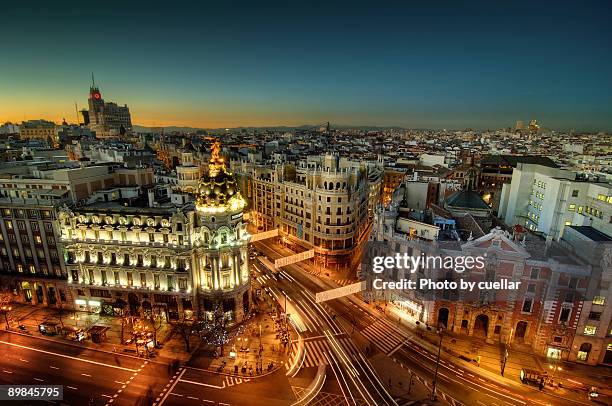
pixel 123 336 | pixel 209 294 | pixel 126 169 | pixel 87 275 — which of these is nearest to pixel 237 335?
pixel 209 294

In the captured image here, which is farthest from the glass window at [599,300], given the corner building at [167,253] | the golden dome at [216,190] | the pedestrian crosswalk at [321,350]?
the golden dome at [216,190]

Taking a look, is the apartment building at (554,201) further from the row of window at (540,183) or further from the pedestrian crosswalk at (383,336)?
the pedestrian crosswalk at (383,336)

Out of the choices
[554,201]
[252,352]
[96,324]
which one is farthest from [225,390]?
[554,201]

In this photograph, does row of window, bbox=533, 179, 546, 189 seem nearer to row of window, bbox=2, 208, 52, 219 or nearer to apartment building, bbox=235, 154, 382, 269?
apartment building, bbox=235, 154, 382, 269

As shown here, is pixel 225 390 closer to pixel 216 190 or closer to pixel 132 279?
pixel 132 279

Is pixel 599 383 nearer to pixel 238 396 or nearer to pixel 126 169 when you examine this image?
pixel 238 396

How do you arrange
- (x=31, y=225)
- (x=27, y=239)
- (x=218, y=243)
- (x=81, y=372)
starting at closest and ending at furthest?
1. (x=81, y=372)
2. (x=218, y=243)
3. (x=31, y=225)
4. (x=27, y=239)
